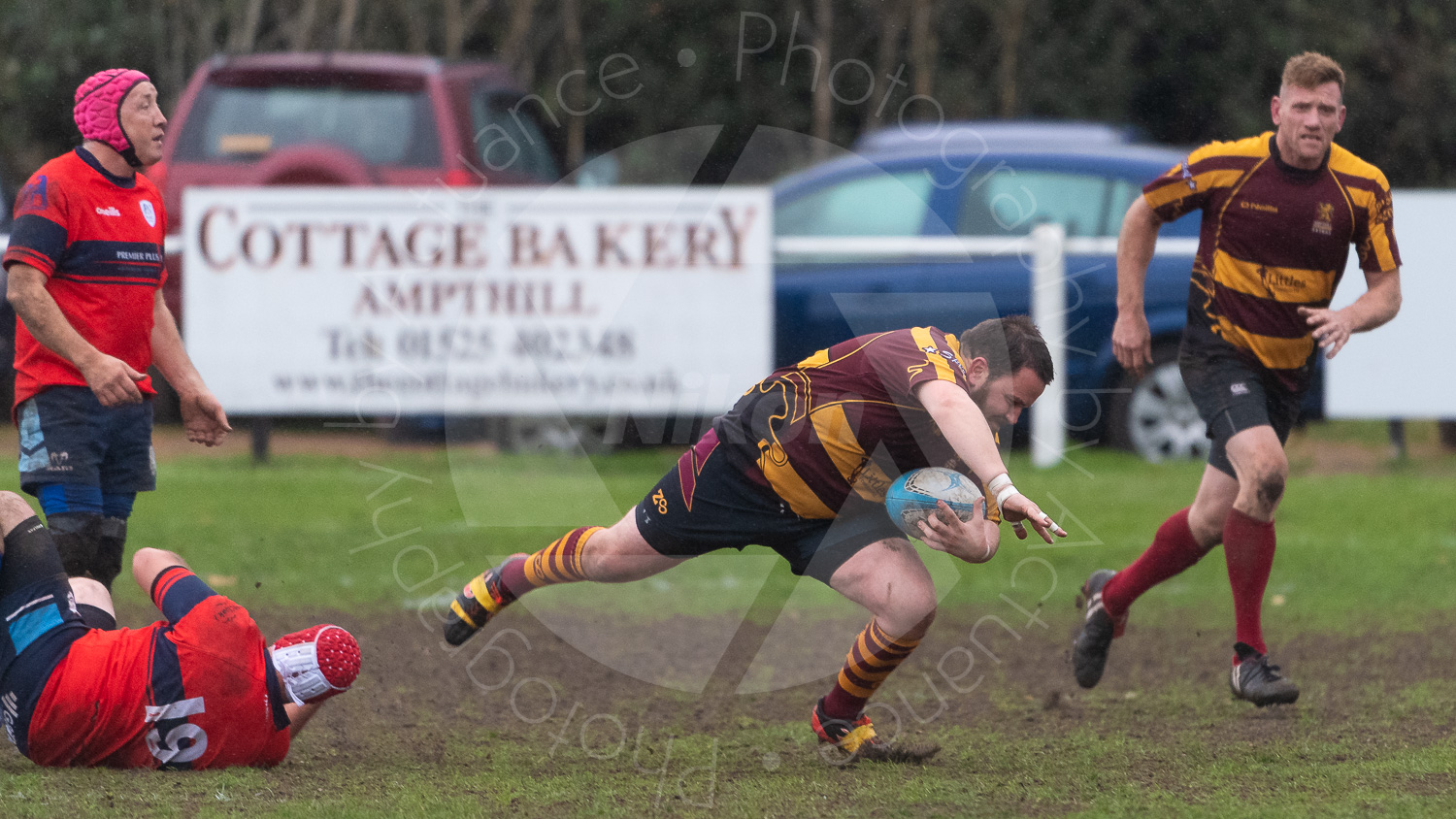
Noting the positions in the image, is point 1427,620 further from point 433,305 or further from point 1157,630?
point 433,305

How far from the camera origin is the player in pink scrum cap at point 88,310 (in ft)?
17.6

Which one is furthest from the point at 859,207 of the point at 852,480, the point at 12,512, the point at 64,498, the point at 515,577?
the point at 12,512

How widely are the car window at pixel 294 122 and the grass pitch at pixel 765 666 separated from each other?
2.08 m

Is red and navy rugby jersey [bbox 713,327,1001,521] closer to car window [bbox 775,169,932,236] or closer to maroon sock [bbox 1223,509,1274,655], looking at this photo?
maroon sock [bbox 1223,509,1274,655]

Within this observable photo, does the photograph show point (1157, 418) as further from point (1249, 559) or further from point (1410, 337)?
point (1249, 559)

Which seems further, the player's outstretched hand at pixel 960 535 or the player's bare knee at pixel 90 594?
the player's bare knee at pixel 90 594

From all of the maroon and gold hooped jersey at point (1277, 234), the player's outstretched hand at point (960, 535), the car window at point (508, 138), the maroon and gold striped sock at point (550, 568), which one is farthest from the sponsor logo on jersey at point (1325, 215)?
the car window at point (508, 138)

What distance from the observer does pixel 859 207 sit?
10.9 m

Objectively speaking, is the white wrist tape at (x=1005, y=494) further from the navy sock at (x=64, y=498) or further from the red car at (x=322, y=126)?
the red car at (x=322, y=126)

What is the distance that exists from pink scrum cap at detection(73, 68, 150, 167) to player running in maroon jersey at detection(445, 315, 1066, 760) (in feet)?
6.81

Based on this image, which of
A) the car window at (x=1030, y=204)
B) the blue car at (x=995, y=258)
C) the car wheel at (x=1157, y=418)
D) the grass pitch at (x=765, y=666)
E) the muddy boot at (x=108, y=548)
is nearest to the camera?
the grass pitch at (x=765, y=666)

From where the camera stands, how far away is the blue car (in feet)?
34.6

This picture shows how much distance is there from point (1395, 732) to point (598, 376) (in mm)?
6479

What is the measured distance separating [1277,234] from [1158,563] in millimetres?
1258
